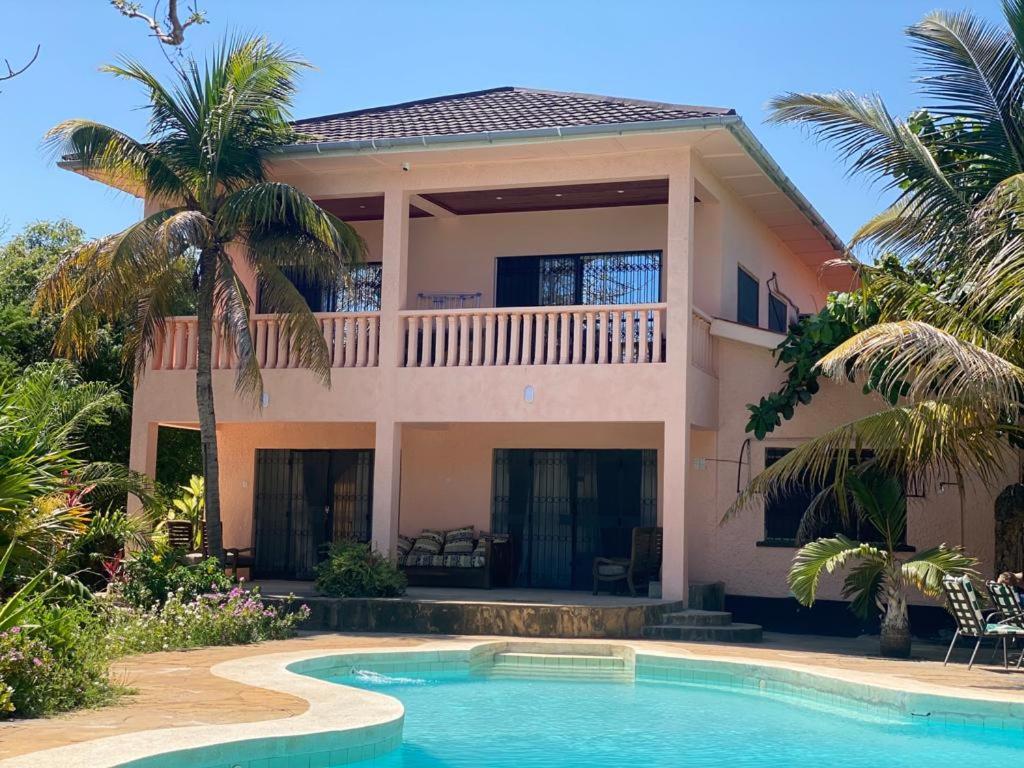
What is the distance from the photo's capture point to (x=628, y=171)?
1595 cm

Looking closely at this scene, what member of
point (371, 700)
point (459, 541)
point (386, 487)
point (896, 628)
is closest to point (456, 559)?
point (459, 541)

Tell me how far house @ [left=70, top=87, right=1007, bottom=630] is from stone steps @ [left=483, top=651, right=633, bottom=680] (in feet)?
8.09

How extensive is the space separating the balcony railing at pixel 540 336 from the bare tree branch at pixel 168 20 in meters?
8.98

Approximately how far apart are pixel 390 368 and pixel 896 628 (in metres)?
7.32

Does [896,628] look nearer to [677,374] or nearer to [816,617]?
[816,617]

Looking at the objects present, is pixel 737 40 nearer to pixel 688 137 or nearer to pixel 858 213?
pixel 688 137

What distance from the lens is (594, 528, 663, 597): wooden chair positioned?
53.7 ft

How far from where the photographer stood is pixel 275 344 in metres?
17.5

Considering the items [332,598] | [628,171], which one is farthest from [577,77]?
[332,598]

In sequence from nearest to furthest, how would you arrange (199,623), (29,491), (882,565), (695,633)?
1. (29,491)
2. (199,623)
3. (882,565)
4. (695,633)

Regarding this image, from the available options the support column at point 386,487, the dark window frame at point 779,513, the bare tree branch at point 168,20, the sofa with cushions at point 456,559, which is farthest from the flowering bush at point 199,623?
the dark window frame at point 779,513

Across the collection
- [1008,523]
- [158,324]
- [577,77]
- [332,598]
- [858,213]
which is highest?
[577,77]

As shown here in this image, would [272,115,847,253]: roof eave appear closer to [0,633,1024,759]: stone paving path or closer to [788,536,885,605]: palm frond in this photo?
[788,536,885,605]: palm frond

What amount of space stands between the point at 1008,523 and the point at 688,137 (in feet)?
19.4
